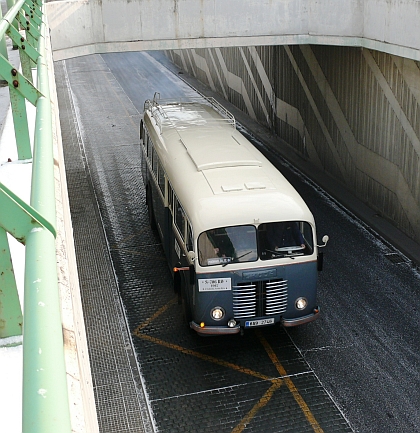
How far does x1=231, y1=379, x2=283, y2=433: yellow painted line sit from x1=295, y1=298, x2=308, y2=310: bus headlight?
1165 mm

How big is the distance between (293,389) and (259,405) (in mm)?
617

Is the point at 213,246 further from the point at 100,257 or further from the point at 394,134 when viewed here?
the point at 394,134

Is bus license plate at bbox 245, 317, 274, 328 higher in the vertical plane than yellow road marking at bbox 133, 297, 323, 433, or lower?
higher

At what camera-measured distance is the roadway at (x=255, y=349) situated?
853cm

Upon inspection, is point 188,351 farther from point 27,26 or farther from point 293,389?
point 27,26

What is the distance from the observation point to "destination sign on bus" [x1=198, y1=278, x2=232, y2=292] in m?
9.38

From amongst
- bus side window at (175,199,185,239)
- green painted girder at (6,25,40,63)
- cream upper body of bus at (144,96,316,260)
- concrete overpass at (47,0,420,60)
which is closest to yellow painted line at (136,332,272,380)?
bus side window at (175,199,185,239)

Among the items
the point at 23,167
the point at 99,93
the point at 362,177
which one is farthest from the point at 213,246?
the point at 99,93

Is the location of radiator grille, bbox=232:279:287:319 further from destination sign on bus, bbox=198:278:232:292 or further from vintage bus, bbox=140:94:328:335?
destination sign on bus, bbox=198:278:232:292

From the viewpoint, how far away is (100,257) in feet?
44.4

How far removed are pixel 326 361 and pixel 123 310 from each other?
372 centimetres

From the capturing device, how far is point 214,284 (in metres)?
9.40

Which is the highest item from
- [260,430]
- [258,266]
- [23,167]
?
[23,167]

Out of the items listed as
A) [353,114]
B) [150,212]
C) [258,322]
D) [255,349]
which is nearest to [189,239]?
[258,322]
